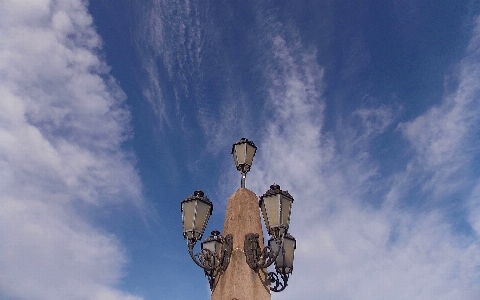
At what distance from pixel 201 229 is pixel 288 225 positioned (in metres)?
1.34

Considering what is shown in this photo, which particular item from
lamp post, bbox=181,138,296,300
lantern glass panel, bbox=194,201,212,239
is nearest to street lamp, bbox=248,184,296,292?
lamp post, bbox=181,138,296,300

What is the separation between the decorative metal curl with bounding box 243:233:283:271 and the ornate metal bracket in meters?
0.28

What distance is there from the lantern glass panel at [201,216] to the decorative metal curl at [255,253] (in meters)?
0.73

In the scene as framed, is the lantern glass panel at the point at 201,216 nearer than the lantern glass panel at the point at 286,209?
No

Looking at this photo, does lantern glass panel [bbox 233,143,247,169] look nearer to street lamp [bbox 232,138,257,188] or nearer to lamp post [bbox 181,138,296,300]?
street lamp [bbox 232,138,257,188]

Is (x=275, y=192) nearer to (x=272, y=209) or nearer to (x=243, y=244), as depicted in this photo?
(x=272, y=209)

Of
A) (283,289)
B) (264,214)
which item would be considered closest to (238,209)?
(264,214)

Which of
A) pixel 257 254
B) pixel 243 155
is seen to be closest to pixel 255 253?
pixel 257 254

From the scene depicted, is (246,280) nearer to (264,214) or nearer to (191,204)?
(264,214)

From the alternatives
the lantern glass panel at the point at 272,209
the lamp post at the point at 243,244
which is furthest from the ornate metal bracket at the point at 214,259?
the lantern glass panel at the point at 272,209

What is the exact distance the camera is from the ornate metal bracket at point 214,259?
539 cm

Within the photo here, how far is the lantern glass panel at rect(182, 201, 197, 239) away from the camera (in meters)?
5.59

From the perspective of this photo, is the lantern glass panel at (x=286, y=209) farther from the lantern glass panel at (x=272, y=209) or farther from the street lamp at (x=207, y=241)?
the street lamp at (x=207, y=241)

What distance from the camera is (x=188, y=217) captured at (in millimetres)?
5727
